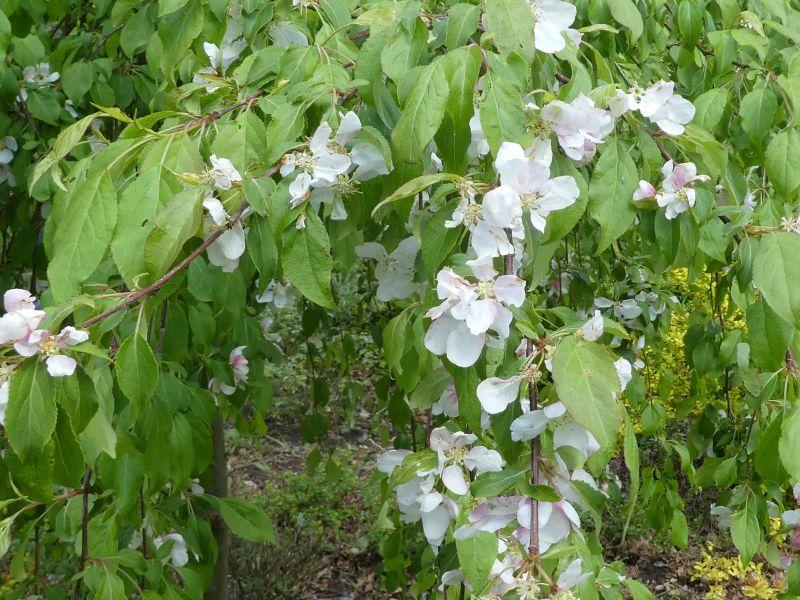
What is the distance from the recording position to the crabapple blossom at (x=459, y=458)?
1.05m

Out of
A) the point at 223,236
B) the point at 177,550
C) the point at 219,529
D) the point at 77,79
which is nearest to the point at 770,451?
the point at 223,236

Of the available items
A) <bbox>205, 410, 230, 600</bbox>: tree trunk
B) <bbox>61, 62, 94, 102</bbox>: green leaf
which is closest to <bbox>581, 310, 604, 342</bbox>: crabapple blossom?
<bbox>61, 62, 94, 102</bbox>: green leaf

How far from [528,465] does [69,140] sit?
70cm

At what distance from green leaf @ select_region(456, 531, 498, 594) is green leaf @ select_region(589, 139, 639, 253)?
38 cm

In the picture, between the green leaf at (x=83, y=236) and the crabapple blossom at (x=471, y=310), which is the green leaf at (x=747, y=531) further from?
the green leaf at (x=83, y=236)

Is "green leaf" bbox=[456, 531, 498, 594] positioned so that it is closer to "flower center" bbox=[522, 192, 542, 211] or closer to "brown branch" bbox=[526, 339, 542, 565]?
"brown branch" bbox=[526, 339, 542, 565]

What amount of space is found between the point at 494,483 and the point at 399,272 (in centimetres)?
40

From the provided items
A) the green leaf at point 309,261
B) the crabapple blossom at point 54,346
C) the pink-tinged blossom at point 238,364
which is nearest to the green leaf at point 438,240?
the green leaf at point 309,261

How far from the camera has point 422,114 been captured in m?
0.89

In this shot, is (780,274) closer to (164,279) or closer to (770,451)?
(770,451)

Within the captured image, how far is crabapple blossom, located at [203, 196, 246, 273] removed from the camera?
3.17ft

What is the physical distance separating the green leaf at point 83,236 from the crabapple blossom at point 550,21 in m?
0.53

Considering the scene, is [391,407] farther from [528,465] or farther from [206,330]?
[528,465]

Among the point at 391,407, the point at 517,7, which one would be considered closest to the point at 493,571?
the point at 517,7
